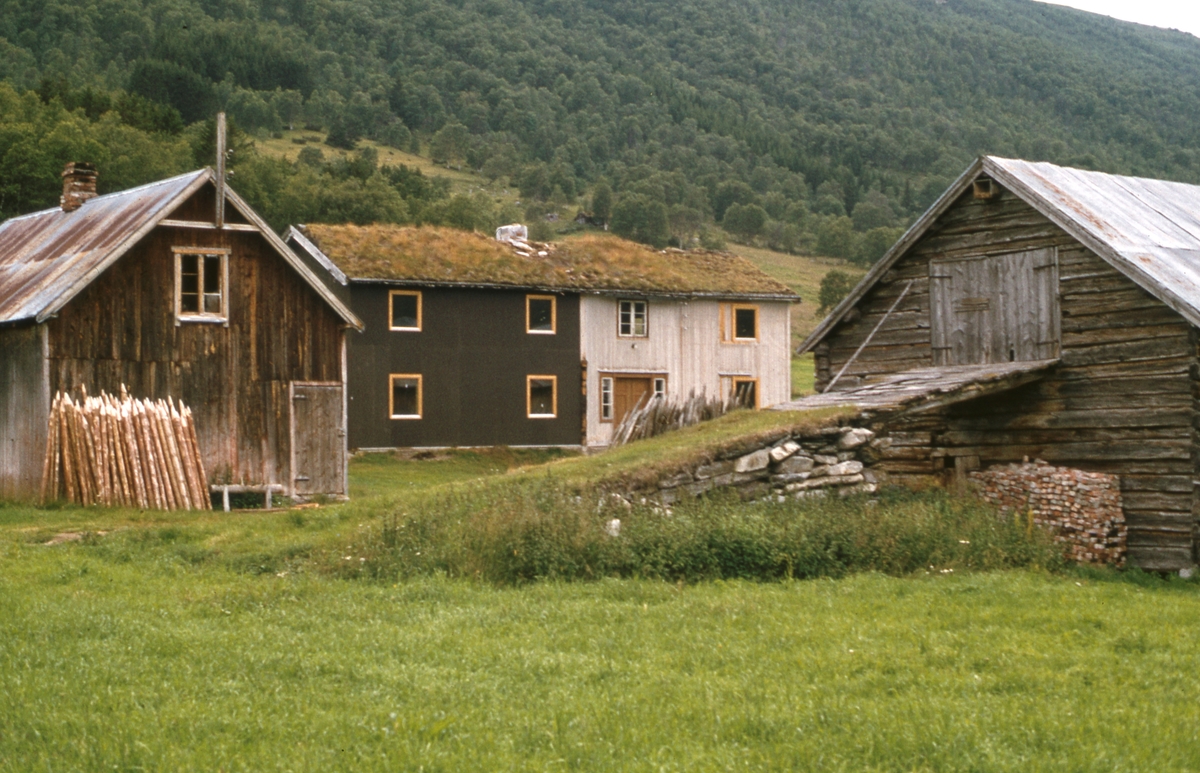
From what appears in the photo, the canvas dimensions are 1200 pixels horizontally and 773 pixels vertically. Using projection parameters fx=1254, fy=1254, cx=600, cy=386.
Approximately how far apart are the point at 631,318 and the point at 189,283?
58.6 ft

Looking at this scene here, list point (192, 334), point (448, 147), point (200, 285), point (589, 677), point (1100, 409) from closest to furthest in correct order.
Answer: point (589, 677) < point (1100, 409) < point (192, 334) < point (200, 285) < point (448, 147)

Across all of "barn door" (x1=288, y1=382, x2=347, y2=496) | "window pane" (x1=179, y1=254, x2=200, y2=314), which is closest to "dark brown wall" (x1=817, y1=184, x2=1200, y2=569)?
"barn door" (x1=288, y1=382, x2=347, y2=496)

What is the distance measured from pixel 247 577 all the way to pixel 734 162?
514ft

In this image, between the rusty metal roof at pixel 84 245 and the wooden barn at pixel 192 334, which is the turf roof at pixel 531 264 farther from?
the wooden barn at pixel 192 334

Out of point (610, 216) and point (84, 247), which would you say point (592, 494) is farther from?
point (610, 216)

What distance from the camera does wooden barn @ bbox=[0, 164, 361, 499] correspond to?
2288 cm

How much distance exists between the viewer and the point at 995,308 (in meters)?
20.7

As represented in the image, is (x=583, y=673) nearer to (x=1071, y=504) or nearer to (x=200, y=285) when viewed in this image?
(x=1071, y=504)


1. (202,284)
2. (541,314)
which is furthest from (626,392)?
(202,284)

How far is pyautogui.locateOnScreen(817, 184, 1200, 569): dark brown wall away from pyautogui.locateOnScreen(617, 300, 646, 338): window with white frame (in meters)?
19.3

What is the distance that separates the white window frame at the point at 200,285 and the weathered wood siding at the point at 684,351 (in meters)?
16.0

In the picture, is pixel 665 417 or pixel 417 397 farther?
pixel 417 397

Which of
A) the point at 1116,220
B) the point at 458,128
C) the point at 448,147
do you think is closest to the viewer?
the point at 1116,220

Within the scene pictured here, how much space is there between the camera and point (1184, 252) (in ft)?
65.5
